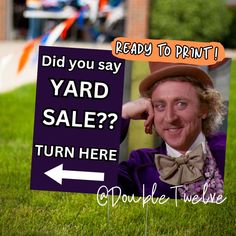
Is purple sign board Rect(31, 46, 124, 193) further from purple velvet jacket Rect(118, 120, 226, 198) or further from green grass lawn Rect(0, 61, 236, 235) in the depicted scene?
green grass lawn Rect(0, 61, 236, 235)

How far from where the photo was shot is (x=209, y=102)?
4188 mm

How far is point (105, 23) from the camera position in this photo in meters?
17.3

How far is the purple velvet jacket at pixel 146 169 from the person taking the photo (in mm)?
4238

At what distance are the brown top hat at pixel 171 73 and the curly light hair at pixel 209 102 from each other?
0.02m

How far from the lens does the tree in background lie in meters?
15.9

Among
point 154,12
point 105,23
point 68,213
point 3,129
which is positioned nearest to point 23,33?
point 105,23

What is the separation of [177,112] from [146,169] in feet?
1.42

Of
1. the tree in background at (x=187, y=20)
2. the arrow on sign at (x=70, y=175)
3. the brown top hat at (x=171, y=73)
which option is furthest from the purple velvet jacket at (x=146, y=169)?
the tree in background at (x=187, y=20)

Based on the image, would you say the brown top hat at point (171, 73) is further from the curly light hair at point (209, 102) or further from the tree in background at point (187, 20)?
the tree in background at point (187, 20)

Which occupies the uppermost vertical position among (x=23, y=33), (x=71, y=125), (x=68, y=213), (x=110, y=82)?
(x=23, y=33)

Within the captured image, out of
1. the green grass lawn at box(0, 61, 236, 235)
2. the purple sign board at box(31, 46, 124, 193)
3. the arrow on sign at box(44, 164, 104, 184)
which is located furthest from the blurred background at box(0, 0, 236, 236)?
the arrow on sign at box(44, 164, 104, 184)

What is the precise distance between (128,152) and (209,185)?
0.57 metres

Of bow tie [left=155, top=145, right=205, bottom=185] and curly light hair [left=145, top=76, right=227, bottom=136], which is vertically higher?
curly light hair [left=145, top=76, right=227, bottom=136]

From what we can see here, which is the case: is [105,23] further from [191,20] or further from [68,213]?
[68,213]
